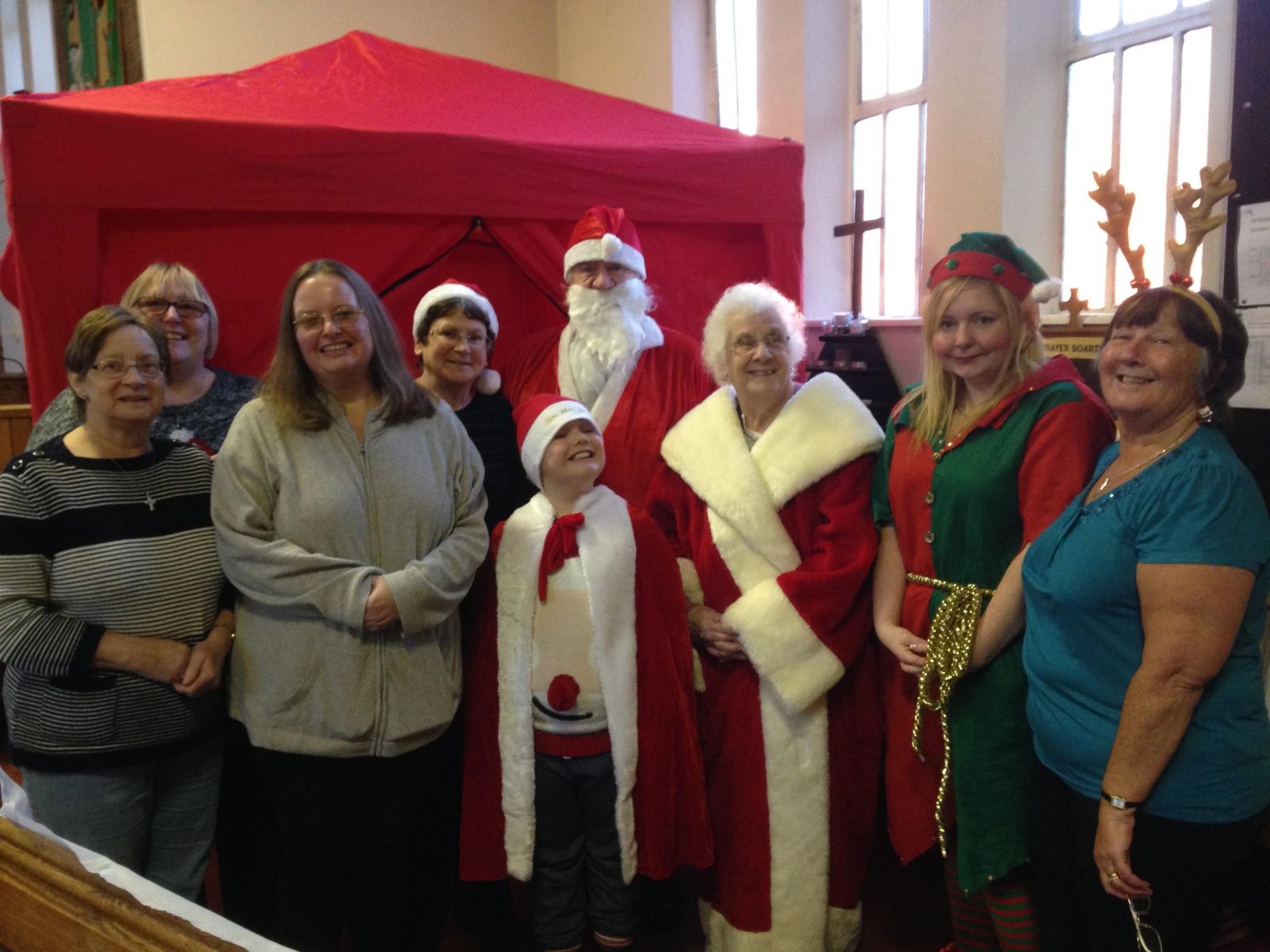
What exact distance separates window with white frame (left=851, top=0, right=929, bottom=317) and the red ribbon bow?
3761 mm

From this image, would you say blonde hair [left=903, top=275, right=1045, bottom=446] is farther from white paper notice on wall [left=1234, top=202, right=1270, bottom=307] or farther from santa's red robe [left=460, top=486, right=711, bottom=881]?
white paper notice on wall [left=1234, top=202, right=1270, bottom=307]

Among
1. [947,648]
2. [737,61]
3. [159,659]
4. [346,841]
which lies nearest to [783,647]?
[947,648]

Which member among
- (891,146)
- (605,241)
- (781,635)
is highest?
(891,146)

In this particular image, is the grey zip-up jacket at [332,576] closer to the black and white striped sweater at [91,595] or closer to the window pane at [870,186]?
the black and white striped sweater at [91,595]

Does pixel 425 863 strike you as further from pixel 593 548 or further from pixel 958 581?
pixel 958 581

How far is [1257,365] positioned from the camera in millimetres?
2387

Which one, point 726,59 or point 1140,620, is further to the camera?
point 726,59

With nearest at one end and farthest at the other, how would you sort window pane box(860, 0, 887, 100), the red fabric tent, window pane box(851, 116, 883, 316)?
the red fabric tent → window pane box(860, 0, 887, 100) → window pane box(851, 116, 883, 316)

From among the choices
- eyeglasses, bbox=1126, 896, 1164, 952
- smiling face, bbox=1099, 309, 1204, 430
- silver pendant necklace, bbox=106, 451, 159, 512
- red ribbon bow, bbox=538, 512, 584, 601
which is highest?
smiling face, bbox=1099, 309, 1204, 430

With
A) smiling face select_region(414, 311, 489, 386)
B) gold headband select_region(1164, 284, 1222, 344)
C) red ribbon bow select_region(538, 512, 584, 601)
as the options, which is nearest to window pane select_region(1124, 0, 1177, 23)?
gold headband select_region(1164, 284, 1222, 344)

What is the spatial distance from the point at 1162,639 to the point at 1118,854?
35 cm

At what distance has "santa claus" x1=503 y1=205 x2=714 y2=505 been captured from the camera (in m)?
2.74

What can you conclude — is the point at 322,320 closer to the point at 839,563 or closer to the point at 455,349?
the point at 455,349

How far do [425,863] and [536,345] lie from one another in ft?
5.33
